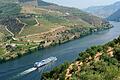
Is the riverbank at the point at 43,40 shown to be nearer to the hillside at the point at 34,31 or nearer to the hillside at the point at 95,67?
the hillside at the point at 34,31

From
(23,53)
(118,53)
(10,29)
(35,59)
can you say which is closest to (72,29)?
(10,29)

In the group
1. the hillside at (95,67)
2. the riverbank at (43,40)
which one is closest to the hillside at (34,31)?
the riverbank at (43,40)

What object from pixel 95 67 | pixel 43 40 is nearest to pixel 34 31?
pixel 43 40

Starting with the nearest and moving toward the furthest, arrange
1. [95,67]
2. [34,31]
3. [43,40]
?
[95,67] < [43,40] < [34,31]

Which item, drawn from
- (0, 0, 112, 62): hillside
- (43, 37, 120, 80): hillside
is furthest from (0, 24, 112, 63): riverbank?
(43, 37, 120, 80): hillside

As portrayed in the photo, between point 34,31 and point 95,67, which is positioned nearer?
point 95,67

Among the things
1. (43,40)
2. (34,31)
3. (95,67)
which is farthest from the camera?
(34,31)

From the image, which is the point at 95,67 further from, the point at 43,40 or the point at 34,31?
the point at 34,31
